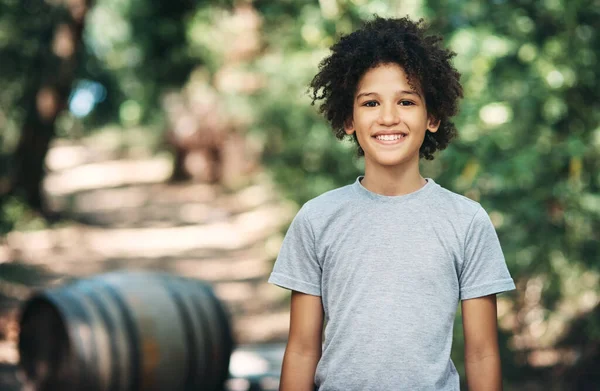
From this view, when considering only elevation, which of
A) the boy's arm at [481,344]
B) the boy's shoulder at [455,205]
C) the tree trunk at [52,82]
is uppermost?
the tree trunk at [52,82]

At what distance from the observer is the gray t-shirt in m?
1.95

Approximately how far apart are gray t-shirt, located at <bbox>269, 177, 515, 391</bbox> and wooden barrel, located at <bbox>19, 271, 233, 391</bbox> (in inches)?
128

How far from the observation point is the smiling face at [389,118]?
2094mm

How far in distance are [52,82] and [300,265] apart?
10639 millimetres

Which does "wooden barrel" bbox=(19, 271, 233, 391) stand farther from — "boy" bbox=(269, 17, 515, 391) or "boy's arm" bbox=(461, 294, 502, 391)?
"boy's arm" bbox=(461, 294, 502, 391)

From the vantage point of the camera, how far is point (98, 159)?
26281 mm

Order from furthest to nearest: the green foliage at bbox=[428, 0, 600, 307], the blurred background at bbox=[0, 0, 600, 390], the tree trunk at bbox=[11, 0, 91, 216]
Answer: the tree trunk at bbox=[11, 0, 91, 216] < the blurred background at bbox=[0, 0, 600, 390] < the green foliage at bbox=[428, 0, 600, 307]

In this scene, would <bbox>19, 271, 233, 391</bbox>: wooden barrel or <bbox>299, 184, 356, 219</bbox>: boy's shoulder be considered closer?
<bbox>299, 184, 356, 219</bbox>: boy's shoulder

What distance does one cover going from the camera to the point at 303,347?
2092 millimetres

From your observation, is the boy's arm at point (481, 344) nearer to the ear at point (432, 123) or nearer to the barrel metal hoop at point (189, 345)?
the ear at point (432, 123)

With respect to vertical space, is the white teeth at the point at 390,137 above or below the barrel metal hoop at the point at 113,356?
above

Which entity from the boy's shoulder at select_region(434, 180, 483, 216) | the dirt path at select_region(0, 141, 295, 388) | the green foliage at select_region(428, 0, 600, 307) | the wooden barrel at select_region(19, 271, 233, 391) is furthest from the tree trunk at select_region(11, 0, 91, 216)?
the boy's shoulder at select_region(434, 180, 483, 216)

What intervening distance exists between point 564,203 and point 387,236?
2.90 meters

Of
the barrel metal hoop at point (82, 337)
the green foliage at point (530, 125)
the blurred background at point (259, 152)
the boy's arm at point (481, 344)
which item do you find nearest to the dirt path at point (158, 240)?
the blurred background at point (259, 152)
